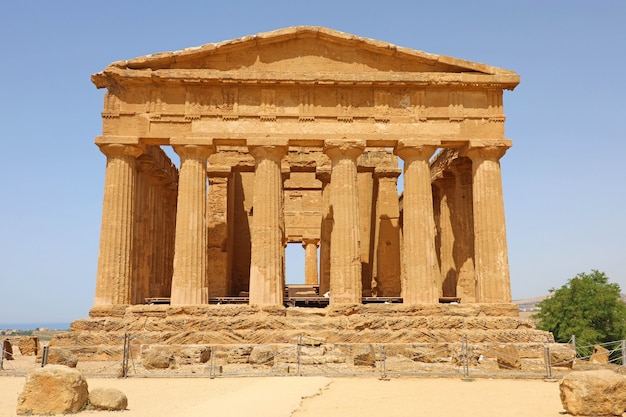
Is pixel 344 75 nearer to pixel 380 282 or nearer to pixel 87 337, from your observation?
pixel 380 282

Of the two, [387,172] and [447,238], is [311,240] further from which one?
[447,238]

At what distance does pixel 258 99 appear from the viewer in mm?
21500

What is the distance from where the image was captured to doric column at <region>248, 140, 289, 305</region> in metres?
20.3

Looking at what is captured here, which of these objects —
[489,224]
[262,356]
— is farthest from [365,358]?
[489,224]

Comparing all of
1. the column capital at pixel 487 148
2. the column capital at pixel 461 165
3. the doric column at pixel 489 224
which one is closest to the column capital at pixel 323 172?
the column capital at pixel 461 165

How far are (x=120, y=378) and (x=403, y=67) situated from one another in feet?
47.8

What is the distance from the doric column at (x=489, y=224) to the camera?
20.5m

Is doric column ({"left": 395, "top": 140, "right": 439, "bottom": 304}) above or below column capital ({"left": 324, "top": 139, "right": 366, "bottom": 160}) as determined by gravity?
below

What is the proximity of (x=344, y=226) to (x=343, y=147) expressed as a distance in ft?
9.50

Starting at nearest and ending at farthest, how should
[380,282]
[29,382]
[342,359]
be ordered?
[29,382] < [342,359] < [380,282]

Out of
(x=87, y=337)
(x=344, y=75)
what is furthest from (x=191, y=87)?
(x=87, y=337)

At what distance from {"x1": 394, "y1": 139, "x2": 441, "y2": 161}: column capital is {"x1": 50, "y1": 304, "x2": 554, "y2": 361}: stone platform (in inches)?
218

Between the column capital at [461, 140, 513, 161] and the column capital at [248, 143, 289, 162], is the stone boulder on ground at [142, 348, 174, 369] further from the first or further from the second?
the column capital at [461, 140, 513, 161]

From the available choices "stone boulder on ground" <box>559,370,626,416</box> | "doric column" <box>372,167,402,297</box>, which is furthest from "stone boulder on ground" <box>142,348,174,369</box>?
"doric column" <box>372,167,402,297</box>
